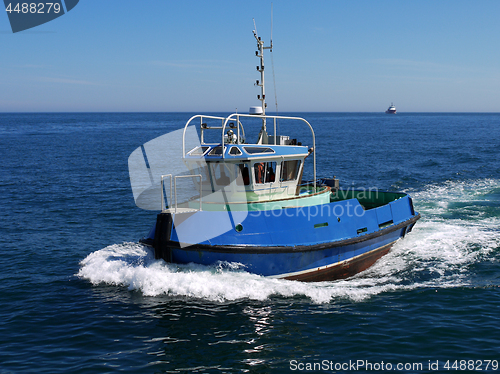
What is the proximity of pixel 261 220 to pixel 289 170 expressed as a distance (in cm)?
225

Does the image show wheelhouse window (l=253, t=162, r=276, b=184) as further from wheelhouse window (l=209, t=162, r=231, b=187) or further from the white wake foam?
the white wake foam

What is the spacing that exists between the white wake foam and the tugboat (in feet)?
1.13

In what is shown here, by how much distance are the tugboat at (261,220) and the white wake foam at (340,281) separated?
34 centimetres

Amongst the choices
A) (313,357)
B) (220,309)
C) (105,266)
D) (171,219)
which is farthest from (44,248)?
(313,357)

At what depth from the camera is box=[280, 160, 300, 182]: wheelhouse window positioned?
1228 centimetres

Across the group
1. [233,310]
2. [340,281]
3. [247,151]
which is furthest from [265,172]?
[233,310]

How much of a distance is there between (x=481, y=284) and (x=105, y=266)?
34.8 feet

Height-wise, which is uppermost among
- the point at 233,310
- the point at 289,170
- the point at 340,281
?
the point at 289,170

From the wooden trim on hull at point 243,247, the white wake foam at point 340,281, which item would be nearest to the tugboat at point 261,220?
the wooden trim on hull at point 243,247

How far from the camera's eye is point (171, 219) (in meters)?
10.5

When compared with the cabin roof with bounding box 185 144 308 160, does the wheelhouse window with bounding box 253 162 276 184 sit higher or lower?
lower

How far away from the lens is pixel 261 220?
10.9m

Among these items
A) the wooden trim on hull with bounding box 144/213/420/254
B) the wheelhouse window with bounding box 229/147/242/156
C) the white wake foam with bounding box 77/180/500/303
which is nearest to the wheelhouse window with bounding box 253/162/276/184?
the wheelhouse window with bounding box 229/147/242/156

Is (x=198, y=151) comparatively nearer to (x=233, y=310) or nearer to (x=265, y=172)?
(x=265, y=172)
